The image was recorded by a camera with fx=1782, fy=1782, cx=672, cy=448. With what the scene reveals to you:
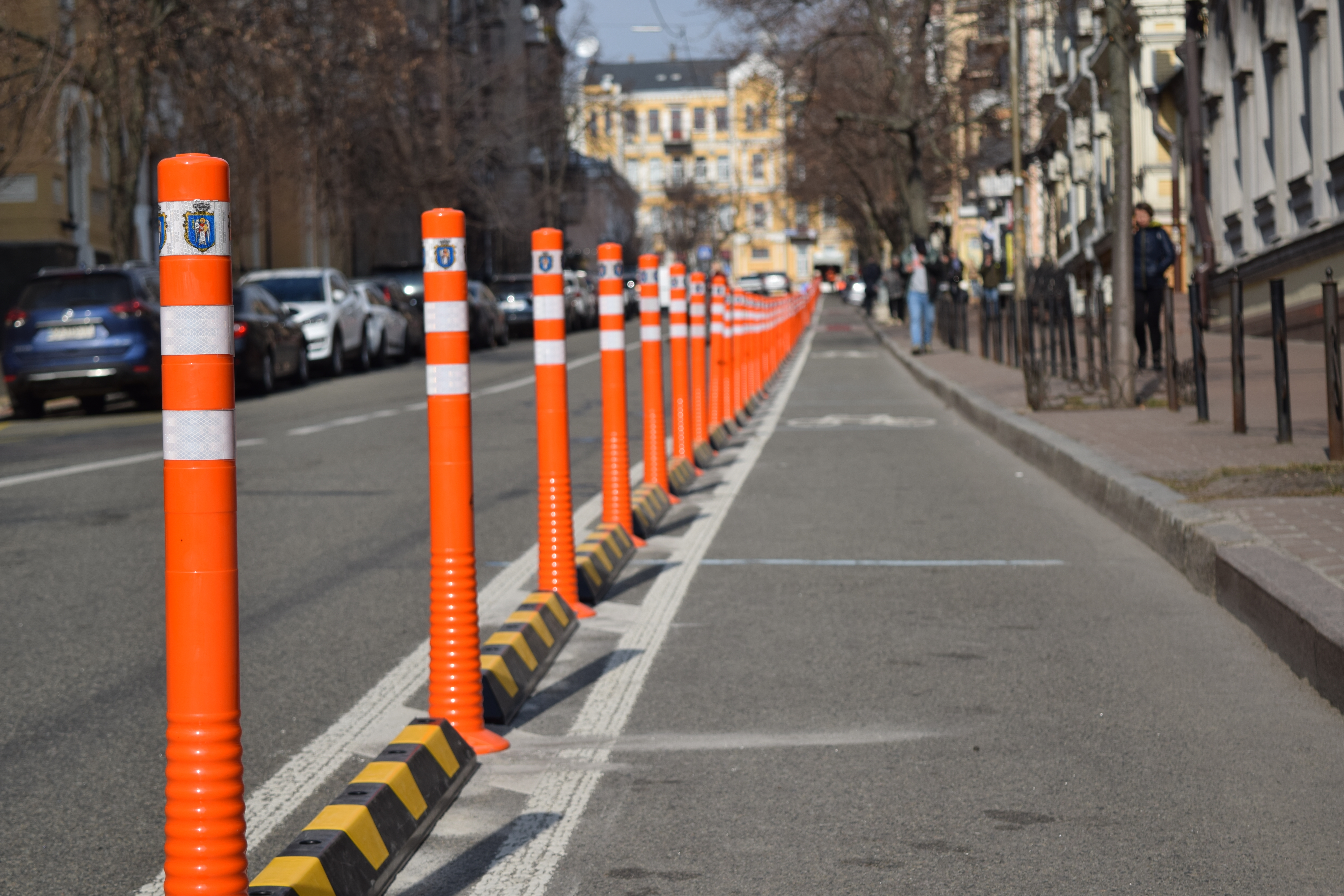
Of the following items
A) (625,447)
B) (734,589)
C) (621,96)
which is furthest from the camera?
(621,96)

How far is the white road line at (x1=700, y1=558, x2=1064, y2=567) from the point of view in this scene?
7996 mm

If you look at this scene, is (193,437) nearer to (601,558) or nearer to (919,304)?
(601,558)

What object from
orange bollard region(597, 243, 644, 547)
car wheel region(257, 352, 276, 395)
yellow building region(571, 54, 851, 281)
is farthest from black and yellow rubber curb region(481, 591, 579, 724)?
yellow building region(571, 54, 851, 281)

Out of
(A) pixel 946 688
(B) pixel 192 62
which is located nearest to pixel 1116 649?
Result: (A) pixel 946 688

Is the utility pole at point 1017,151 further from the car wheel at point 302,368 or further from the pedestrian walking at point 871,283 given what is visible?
the pedestrian walking at point 871,283

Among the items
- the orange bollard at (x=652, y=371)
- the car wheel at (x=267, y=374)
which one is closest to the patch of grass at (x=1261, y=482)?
the orange bollard at (x=652, y=371)

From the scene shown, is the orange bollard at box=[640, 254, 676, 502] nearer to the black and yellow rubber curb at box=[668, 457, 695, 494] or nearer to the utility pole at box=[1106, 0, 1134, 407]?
the black and yellow rubber curb at box=[668, 457, 695, 494]

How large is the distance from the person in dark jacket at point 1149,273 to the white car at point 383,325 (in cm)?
1517

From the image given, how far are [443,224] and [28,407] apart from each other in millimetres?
17097

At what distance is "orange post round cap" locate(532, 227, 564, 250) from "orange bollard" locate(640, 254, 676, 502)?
3426mm

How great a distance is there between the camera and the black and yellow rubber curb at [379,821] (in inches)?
131

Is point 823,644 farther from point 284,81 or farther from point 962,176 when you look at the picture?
point 962,176

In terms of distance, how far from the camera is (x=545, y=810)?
4258mm

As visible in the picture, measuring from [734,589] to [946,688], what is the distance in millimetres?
2002
